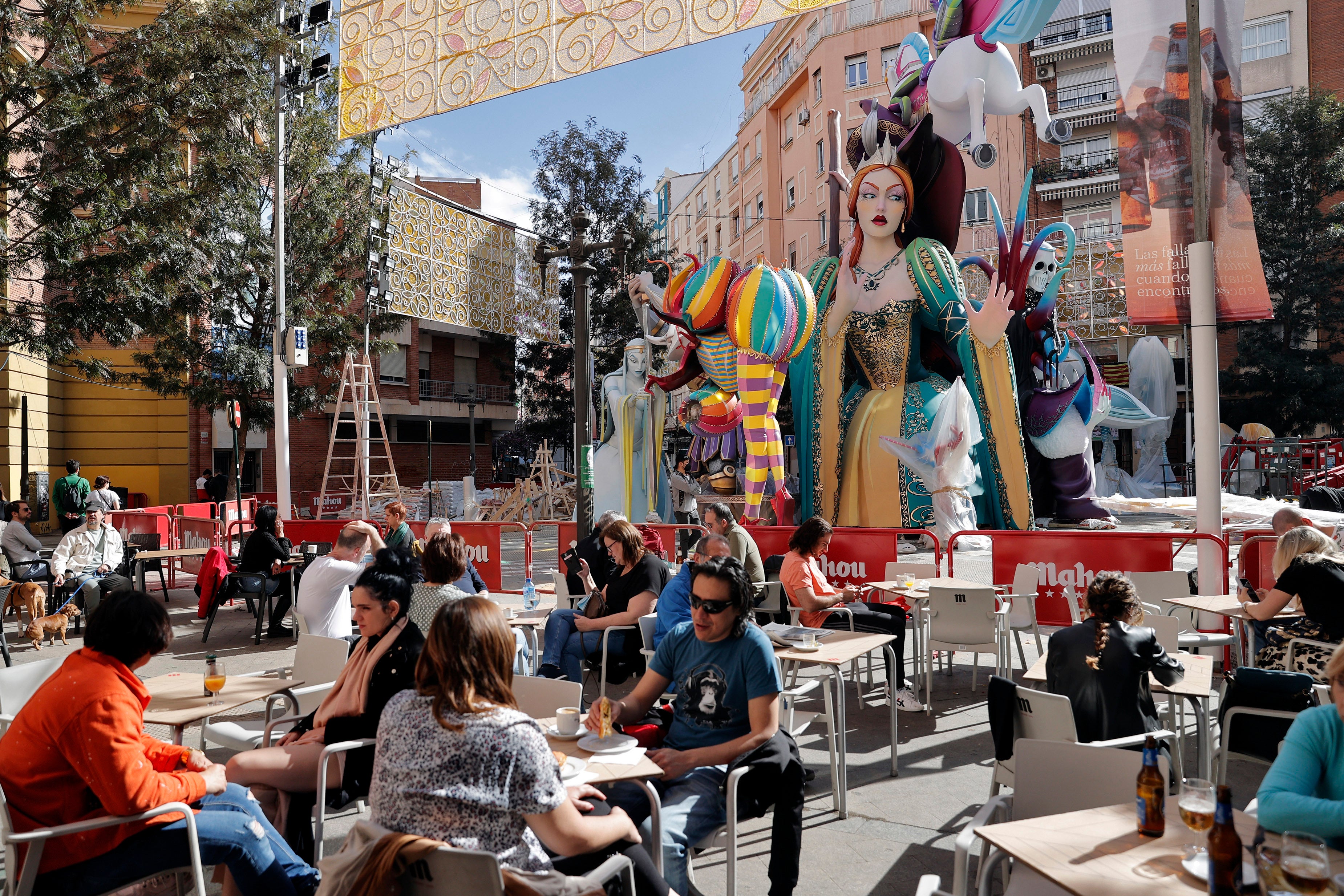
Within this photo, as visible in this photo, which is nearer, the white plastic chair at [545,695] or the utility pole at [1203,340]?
the white plastic chair at [545,695]

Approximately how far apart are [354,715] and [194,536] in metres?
10.7

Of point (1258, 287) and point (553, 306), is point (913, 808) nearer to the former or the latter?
point (1258, 287)

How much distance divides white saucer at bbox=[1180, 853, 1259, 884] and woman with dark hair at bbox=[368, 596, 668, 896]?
1462 millimetres

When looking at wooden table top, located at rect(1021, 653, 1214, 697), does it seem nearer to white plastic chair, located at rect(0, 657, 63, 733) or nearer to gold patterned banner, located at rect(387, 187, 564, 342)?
white plastic chair, located at rect(0, 657, 63, 733)

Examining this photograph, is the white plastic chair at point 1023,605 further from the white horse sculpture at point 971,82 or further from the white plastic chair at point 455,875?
the white horse sculpture at point 971,82

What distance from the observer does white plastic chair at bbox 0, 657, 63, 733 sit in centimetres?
382

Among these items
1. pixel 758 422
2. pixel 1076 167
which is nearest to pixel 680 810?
pixel 758 422

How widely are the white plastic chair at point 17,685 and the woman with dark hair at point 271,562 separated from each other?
5.02m

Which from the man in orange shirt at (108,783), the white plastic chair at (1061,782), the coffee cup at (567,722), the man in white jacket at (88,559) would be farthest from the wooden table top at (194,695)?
the man in white jacket at (88,559)

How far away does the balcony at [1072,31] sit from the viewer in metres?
34.7

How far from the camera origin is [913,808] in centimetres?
443

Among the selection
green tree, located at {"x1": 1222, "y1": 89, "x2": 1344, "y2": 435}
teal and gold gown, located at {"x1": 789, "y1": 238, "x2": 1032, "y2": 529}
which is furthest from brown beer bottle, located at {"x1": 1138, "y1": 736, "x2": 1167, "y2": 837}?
green tree, located at {"x1": 1222, "y1": 89, "x2": 1344, "y2": 435}

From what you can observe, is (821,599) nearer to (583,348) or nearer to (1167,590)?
(1167,590)

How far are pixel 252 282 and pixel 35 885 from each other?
20.2 meters
